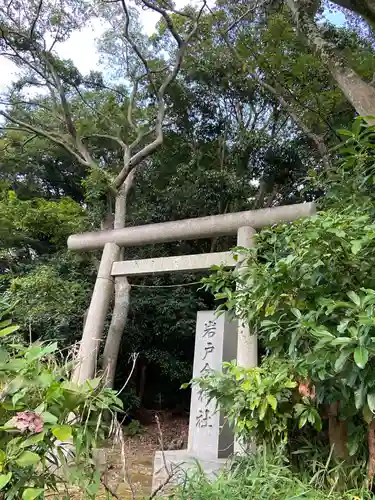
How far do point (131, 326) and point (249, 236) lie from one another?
4.73 meters

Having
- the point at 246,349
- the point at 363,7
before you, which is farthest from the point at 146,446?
the point at 363,7

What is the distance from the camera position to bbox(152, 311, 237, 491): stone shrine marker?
423 cm

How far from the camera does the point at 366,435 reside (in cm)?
A: 247

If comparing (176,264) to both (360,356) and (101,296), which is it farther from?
(360,356)

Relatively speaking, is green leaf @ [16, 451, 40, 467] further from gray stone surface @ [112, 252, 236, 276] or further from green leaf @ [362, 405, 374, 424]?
gray stone surface @ [112, 252, 236, 276]

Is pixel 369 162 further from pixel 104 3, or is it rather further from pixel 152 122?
pixel 104 3

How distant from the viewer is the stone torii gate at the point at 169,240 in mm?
5074

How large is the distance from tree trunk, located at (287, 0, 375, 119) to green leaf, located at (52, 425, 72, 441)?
Answer: 12.4 ft

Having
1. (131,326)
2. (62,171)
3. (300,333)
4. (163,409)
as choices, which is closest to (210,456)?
(300,333)

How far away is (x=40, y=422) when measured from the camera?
1276 mm

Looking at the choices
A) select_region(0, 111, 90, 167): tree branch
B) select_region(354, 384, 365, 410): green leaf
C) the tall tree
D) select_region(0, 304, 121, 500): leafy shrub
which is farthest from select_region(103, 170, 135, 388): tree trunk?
select_region(0, 304, 121, 500): leafy shrub

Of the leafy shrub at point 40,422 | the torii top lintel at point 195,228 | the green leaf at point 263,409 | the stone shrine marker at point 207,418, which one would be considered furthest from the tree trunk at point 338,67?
the leafy shrub at point 40,422

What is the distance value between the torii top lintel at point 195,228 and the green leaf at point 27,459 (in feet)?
14.1

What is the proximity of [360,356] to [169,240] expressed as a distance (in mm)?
4321
